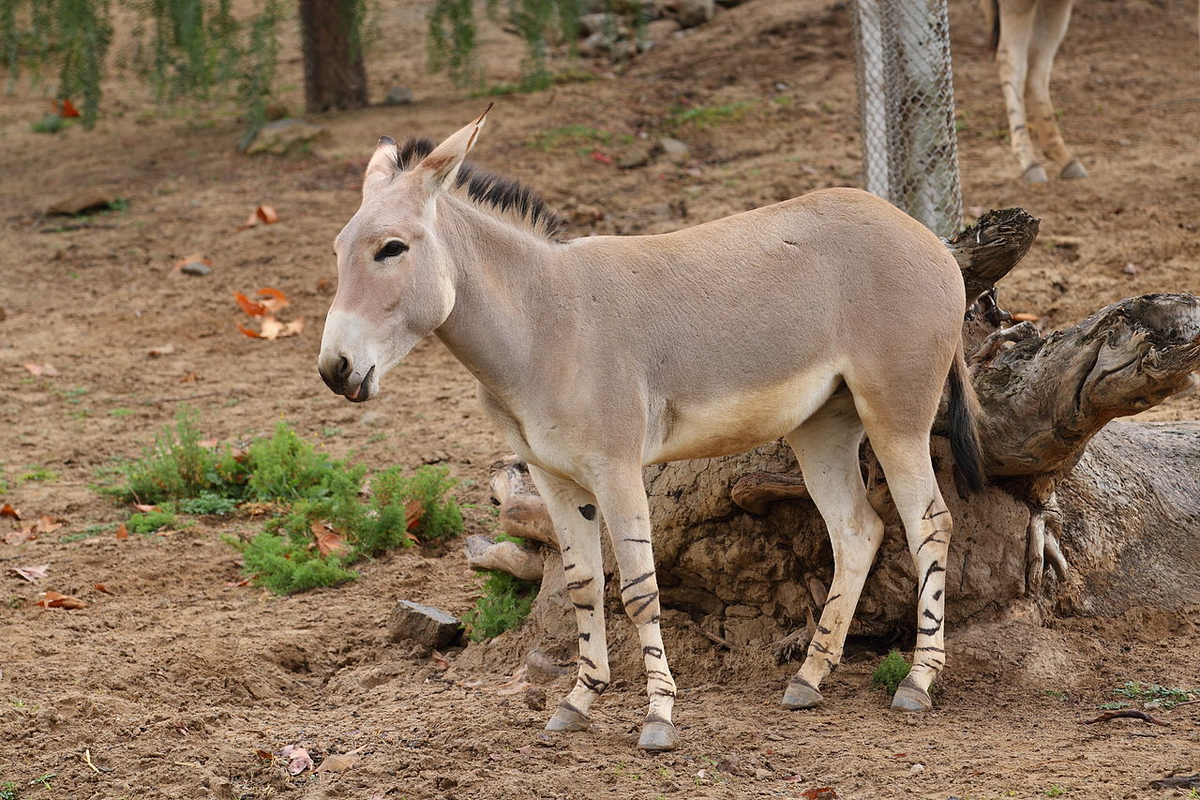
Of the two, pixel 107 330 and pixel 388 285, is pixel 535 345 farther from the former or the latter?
pixel 107 330

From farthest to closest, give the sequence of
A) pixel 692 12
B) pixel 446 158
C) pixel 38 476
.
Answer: pixel 692 12
pixel 38 476
pixel 446 158

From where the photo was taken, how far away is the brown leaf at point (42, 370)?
9.51m

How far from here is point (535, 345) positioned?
171 inches

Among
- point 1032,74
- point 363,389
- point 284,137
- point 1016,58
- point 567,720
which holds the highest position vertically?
point 1016,58

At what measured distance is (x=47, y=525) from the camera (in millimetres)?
7211

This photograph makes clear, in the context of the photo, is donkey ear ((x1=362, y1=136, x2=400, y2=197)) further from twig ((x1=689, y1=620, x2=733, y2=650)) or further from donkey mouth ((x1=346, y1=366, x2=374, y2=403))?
twig ((x1=689, y1=620, x2=733, y2=650))

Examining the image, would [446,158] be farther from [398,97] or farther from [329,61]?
[398,97]

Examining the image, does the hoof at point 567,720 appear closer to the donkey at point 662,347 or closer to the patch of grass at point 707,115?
the donkey at point 662,347

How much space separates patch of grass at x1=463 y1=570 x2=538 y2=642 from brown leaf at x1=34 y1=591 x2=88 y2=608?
6.57 ft

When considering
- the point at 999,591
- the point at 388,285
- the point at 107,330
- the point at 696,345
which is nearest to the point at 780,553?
the point at 999,591

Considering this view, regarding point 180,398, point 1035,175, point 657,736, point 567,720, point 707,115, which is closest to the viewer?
point 657,736

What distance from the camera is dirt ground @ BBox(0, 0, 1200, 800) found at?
430 centimetres

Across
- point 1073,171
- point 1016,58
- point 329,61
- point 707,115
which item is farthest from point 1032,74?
point 329,61

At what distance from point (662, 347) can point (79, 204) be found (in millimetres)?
9949
